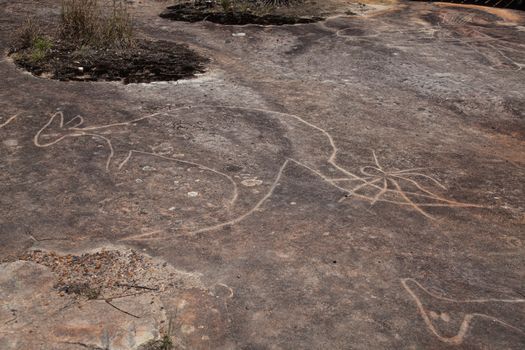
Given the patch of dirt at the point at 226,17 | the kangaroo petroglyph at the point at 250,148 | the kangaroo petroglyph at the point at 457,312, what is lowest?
the kangaroo petroglyph at the point at 250,148

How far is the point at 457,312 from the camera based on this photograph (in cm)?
321

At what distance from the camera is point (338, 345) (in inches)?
116

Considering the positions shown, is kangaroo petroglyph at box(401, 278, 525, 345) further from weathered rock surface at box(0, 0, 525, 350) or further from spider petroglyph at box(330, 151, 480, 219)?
spider petroglyph at box(330, 151, 480, 219)

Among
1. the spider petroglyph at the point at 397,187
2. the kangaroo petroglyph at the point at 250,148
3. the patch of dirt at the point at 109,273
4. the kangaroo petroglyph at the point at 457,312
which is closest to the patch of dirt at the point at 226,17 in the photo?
the kangaroo petroglyph at the point at 250,148

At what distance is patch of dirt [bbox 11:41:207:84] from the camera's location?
Answer: 259 inches

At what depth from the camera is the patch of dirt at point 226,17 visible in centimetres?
912

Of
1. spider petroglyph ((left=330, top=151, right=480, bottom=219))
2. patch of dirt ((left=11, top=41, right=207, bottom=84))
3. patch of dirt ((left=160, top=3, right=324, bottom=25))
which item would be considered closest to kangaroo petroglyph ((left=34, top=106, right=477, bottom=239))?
spider petroglyph ((left=330, top=151, right=480, bottom=219))

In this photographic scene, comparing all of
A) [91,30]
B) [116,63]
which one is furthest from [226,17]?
[116,63]

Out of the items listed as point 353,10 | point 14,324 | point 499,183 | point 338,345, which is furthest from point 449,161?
point 353,10

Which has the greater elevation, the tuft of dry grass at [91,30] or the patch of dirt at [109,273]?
the tuft of dry grass at [91,30]

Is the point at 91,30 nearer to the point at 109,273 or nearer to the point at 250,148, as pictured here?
the point at 250,148

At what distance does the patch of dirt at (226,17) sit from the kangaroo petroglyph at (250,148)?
3.67 m

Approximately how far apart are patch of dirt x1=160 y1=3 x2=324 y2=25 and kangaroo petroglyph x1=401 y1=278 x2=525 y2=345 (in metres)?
6.46

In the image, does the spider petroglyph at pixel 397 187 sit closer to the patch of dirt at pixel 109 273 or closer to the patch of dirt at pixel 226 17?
the patch of dirt at pixel 109 273
